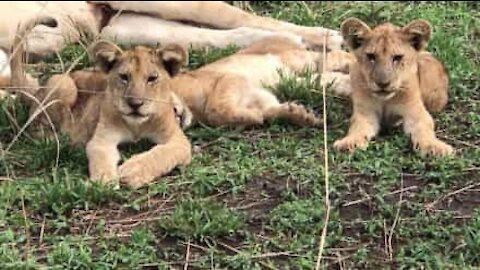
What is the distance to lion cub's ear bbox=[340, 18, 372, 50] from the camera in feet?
15.0

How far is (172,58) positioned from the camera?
4.52 m

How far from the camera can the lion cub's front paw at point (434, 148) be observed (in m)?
4.30

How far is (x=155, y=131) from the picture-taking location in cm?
454

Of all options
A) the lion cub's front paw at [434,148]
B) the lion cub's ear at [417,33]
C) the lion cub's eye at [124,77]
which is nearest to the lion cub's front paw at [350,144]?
the lion cub's front paw at [434,148]

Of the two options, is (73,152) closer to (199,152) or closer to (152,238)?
(199,152)

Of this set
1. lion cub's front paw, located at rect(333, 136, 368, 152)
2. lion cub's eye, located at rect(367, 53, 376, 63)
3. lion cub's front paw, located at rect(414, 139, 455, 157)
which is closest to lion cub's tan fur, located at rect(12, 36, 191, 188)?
lion cub's front paw, located at rect(333, 136, 368, 152)

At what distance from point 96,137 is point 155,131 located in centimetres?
22

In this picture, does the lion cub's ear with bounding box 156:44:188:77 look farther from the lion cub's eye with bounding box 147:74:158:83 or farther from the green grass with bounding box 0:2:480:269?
the green grass with bounding box 0:2:480:269

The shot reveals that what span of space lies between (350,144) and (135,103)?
0.77 metres

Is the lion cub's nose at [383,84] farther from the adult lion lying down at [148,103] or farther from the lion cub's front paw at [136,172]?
the lion cub's front paw at [136,172]

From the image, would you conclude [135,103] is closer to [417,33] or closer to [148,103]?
[148,103]

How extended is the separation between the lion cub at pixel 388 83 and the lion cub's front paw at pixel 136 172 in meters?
0.68

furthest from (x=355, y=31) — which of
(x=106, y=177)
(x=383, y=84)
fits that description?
(x=106, y=177)

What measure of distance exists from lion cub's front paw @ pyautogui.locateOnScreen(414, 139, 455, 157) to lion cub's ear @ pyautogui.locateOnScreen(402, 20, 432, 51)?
40 cm
